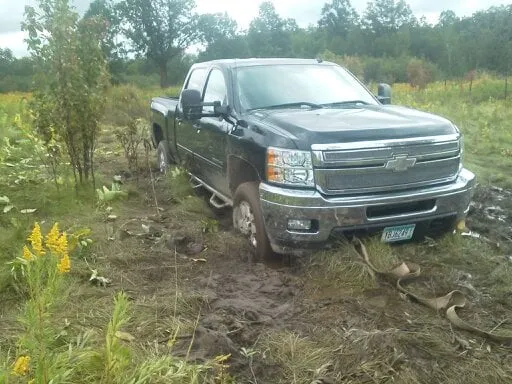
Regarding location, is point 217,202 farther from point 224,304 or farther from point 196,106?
point 224,304

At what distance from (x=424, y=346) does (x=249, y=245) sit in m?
2.09

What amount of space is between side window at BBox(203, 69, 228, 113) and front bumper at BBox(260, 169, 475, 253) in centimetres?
170

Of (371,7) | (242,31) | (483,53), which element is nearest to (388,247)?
(483,53)

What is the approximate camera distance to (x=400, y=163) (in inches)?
180

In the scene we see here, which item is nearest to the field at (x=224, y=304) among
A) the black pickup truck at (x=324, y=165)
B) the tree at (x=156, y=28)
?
the black pickup truck at (x=324, y=165)

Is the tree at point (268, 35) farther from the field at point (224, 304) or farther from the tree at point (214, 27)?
the field at point (224, 304)

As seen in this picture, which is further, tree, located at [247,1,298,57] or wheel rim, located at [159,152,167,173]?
tree, located at [247,1,298,57]

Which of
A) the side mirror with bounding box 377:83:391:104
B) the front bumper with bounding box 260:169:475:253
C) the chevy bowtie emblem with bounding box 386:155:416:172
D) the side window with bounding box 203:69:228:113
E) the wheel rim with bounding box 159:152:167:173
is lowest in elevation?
the wheel rim with bounding box 159:152:167:173

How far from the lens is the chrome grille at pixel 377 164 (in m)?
4.43

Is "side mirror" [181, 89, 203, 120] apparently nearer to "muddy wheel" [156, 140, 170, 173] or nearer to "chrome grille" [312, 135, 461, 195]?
"chrome grille" [312, 135, 461, 195]

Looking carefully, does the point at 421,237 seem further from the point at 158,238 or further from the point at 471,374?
the point at 158,238

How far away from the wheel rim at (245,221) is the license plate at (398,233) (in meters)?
1.09

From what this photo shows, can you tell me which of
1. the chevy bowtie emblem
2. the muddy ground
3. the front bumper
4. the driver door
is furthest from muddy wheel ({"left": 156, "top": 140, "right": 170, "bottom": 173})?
the chevy bowtie emblem

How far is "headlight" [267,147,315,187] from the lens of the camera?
449cm
